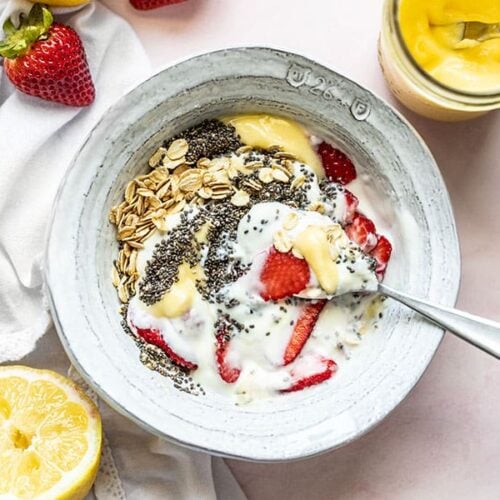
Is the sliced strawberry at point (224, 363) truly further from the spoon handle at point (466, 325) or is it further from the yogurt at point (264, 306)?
the spoon handle at point (466, 325)

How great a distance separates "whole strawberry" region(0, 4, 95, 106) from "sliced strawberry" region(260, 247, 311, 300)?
37 cm

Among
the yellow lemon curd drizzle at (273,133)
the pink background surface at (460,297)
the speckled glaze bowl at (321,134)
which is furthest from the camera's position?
the pink background surface at (460,297)

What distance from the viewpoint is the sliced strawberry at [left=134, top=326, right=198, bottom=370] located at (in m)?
1.34

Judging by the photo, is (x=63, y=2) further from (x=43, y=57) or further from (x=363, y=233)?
(x=363, y=233)

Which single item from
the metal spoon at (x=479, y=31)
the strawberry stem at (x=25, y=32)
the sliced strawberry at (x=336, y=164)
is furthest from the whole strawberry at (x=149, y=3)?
the metal spoon at (x=479, y=31)

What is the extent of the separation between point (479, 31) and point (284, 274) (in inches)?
17.7

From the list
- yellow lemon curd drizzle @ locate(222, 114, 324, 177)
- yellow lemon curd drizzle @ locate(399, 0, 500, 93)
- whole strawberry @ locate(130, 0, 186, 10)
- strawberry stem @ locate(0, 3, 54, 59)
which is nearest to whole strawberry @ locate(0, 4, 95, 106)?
strawberry stem @ locate(0, 3, 54, 59)

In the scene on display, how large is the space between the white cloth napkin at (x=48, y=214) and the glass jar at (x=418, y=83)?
35 centimetres

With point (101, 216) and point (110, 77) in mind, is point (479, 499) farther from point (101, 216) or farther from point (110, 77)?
point (110, 77)

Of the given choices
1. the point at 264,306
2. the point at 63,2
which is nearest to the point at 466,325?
the point at 264,306

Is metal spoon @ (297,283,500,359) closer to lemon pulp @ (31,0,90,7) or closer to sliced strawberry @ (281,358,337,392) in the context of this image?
sliced strawberry @ (281,358,337,392)

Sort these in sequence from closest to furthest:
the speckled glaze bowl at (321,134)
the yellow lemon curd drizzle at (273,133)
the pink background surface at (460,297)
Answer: the speckled glaze bowl at (321,134) → the yellow lemon curd drizzle at (273,133) → the pink background surface at (460,297)

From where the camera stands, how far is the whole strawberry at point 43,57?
1.36m

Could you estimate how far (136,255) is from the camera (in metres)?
1.35
